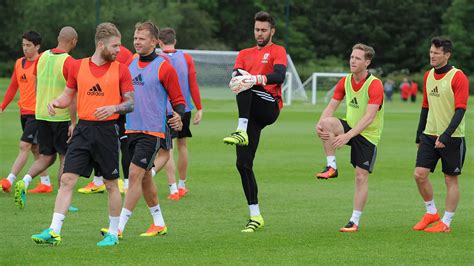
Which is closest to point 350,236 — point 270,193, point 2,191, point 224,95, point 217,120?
point 270,193

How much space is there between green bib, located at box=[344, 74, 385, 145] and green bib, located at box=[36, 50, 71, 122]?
4.10 m

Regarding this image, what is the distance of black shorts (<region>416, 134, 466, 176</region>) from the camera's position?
10.9 meters

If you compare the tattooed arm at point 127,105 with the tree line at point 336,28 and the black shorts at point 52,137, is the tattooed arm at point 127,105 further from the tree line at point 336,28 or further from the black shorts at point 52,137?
the tree line at point 336,28

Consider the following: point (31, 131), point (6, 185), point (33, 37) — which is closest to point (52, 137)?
point (31, 131)

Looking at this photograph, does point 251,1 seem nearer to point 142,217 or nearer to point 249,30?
point 249,30

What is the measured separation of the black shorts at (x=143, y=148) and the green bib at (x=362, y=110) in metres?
A: 2.29

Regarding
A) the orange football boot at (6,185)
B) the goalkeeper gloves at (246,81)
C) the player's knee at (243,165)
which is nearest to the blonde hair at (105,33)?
the goalkeeper gloves at (246,81)

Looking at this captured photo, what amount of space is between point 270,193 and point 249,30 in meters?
77.2

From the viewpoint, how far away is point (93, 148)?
9383mm

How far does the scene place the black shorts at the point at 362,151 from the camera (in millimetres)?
10688

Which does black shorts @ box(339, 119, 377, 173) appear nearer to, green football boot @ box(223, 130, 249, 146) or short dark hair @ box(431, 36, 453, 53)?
green football boot @ box(223, 130, 249, 146)

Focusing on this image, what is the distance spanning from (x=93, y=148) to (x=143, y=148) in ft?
1.95

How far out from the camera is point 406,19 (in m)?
94.4

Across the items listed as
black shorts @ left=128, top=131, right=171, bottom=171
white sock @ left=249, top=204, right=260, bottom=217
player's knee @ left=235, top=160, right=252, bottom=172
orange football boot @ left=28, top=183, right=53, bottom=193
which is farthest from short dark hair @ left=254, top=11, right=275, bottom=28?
orange football boot @ left=28, top=183, right=53, bottom=193
